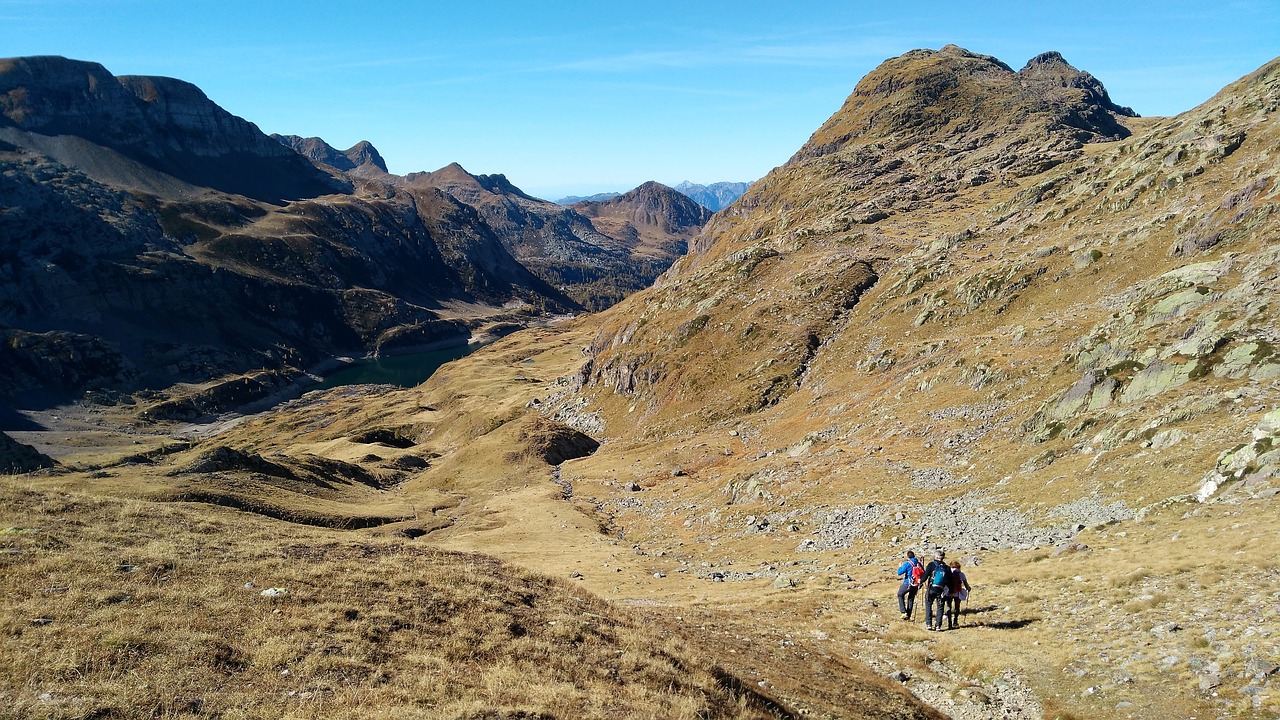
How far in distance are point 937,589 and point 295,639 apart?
22.2 meters

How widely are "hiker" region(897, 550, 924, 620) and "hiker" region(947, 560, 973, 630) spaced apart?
151 centimetres

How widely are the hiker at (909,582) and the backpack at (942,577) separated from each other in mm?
1261

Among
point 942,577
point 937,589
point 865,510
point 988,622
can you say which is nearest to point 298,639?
point 937,589

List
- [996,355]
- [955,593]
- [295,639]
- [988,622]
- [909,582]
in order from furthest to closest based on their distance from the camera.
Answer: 1. [996,355]
2. [909,582]
3. [955,593]
4. [988,622]
5. [295,639]

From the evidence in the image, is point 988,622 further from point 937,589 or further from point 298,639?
point 298,639

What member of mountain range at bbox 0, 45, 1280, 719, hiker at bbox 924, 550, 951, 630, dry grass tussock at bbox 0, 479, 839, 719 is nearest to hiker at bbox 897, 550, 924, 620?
mountain range at bbox 0, 45, 1280, 719

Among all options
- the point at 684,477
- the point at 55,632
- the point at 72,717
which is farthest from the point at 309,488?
the point at 72,717

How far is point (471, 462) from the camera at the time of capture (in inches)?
3935

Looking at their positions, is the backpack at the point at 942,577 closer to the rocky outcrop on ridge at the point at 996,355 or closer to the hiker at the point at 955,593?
the hiker at the point at 955,593

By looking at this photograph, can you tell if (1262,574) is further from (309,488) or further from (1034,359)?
(309,488)

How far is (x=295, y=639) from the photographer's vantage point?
17.3 m

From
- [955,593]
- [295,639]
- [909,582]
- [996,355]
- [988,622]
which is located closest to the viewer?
[295,639]

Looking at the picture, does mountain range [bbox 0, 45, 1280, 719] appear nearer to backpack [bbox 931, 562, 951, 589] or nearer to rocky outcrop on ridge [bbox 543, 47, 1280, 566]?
rocky outcrop on ridge [bbox 543, 47, 1280, 566]

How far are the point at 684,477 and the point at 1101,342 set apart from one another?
42.2 metres
